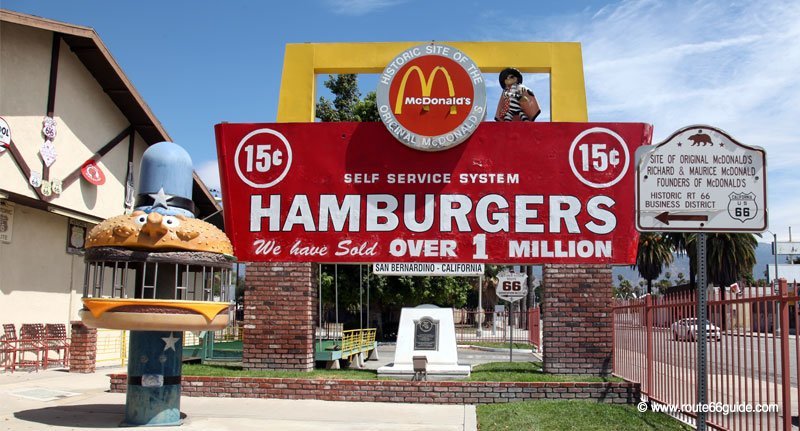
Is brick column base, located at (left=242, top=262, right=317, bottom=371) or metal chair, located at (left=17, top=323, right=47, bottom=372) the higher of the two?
brick column base, located at (left=242, top=262, right=317, bottom=371)

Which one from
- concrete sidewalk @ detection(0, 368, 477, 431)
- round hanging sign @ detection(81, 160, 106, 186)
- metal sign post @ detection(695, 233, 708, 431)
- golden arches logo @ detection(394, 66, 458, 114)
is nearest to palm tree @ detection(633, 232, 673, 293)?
round hanging sign @ detection(81, 160, 106, 186)

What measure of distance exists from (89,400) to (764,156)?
10457 mm

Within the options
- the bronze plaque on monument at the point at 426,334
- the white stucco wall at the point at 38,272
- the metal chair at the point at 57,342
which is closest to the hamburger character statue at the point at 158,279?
the bronze plaque on monument at the point at 426,334

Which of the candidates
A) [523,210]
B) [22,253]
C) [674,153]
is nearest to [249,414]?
[523,210]

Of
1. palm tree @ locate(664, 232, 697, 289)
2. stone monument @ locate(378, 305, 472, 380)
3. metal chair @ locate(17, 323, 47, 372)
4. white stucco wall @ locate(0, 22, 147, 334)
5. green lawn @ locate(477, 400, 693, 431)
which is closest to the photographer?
green lawn @ locate(477, 400, 693, 431)

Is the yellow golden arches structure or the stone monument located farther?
the stone monument

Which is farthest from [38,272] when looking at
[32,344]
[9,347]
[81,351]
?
[81,351]

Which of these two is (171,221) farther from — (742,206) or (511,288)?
(511,288)

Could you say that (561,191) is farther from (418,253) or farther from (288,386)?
(288,386)

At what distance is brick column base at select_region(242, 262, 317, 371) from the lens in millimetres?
13031

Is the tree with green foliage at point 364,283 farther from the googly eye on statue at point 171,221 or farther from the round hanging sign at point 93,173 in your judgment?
the googly eye on statue at point 171,221

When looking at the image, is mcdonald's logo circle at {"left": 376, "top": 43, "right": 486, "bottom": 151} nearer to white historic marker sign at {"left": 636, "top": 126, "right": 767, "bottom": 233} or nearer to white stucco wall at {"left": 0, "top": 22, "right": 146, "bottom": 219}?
white historic marker sign at {"left": 636, "top": 126, "right": 767, "bottom": 233}

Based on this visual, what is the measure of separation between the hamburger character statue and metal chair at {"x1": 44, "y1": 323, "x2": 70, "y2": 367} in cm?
854

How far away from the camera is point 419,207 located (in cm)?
1305
